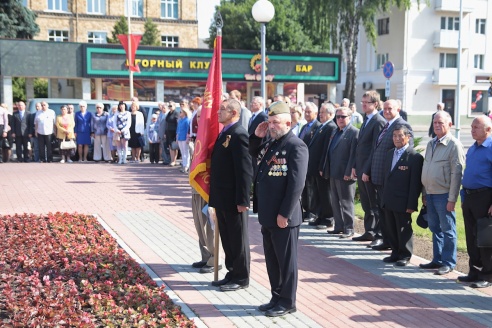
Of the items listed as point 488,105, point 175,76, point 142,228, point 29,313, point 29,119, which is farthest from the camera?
point 488,105

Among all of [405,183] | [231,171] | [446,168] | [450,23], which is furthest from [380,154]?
[450,23]

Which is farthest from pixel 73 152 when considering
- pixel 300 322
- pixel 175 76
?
pixel 300 322

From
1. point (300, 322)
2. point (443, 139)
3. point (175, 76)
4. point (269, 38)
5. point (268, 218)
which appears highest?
point (269, 38)

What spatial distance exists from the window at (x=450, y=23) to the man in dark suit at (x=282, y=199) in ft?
158

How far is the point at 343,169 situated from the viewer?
31.1 ft

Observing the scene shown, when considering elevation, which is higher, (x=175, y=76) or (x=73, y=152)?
(x=175, y=76)

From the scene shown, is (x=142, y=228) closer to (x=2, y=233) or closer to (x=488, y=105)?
(x=2, y=233)

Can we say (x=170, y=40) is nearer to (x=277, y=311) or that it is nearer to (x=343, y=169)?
(x=343, y=169)

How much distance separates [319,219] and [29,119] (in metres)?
12.5

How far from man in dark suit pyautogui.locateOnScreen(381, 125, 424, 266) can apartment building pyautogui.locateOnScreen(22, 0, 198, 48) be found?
149 ft

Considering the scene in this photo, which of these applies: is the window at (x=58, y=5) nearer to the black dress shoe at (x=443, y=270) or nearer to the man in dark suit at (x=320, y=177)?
the man in dark suit at (x=320, y=177)

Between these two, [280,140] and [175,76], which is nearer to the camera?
[280,140]

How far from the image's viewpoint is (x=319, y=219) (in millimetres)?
10469

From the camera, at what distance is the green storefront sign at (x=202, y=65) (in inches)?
1248
